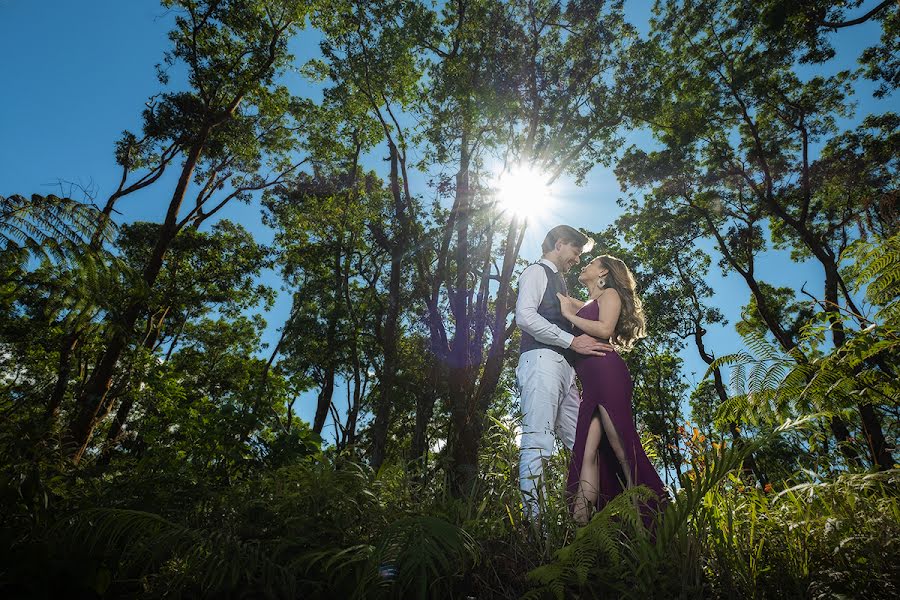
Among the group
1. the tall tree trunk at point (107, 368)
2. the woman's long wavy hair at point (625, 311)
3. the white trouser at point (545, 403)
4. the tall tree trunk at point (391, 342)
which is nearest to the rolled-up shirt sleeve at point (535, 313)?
the white trouser at point (545, 403)

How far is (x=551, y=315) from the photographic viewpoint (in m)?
4.14

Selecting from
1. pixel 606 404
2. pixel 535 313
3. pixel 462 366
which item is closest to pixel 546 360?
pixel 535 313

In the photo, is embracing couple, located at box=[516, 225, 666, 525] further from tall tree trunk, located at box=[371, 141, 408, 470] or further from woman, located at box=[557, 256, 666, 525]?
tall tree trunk, located at box=[371, 141, 408, 470]

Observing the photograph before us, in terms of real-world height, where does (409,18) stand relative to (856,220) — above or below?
above

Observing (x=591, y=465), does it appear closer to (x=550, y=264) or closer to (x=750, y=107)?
(x=550, y=264)

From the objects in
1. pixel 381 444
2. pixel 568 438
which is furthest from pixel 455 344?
pixel 568 438

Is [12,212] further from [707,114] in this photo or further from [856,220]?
[856,220]

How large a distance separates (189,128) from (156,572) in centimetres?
1350

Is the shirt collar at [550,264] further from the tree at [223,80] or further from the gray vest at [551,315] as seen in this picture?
the tree at [223,80]

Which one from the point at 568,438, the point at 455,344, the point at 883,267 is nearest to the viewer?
the point at 883,267

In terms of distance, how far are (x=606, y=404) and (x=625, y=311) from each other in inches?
36.9

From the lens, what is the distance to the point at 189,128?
12875 mm

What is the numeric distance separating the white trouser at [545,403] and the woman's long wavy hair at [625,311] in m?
0.58

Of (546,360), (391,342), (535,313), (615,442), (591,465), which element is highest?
(391,342)
